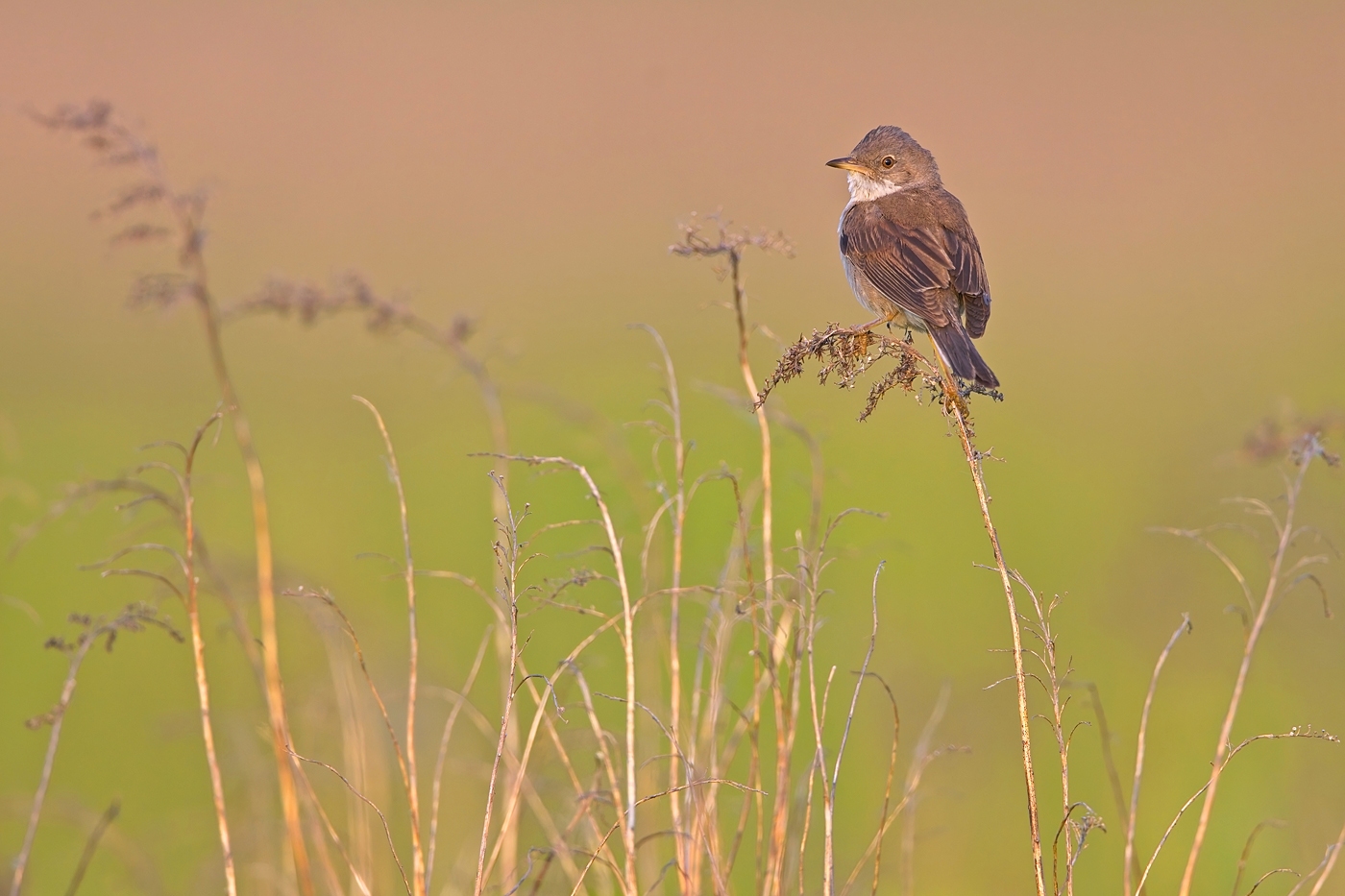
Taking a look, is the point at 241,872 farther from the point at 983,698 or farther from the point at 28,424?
the point at 28,424

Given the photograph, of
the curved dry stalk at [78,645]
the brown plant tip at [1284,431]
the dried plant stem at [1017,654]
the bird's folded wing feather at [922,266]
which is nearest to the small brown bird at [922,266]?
the bird's folded wing feather at [922,266]

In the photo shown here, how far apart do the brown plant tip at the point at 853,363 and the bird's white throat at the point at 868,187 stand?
2.63m

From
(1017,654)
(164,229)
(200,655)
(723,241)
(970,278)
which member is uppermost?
(164,229)

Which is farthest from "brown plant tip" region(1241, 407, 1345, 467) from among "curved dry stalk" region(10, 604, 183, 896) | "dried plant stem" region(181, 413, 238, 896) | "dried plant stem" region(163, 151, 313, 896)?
"curved dry stalk" region(10, 604, 183, 896)

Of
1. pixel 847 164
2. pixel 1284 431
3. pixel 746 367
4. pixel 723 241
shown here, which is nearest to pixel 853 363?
pixel 746 367

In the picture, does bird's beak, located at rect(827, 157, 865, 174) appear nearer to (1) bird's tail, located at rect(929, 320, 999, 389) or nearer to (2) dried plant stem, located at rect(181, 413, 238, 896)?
(1) bird's tail, located at rect(929, 320, 999, 389)

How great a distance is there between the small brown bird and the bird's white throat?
0.09m

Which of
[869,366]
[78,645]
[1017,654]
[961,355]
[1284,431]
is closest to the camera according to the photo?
[1017,654]

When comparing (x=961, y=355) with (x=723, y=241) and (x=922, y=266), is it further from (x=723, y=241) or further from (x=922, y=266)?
(x=723, y=241)

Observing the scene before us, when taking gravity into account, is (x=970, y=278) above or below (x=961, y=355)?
above

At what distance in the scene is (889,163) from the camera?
5508 mm

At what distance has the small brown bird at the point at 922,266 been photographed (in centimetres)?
425

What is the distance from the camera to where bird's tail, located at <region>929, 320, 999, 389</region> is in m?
3.67

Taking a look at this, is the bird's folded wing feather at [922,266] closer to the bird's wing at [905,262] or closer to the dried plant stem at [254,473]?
the bird's wing at [905,262]
